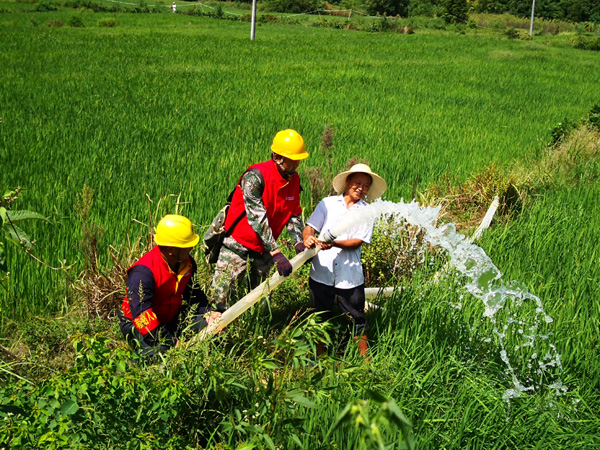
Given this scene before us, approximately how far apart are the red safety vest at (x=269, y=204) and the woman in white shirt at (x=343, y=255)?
0.22 meters

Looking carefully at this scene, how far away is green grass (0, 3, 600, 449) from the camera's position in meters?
2.32

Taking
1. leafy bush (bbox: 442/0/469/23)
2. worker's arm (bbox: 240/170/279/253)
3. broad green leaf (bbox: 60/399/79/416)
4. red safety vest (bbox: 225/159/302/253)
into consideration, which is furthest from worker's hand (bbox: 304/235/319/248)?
leafy bush (bbox: 442/0/469/23)

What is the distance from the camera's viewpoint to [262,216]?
3.24 metres

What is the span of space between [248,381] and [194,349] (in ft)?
0.95

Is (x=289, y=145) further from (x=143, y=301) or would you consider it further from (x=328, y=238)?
(x=143, y=301)

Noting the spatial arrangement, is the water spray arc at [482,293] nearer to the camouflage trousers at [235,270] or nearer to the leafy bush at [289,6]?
the camouflage trousers at [235,270]

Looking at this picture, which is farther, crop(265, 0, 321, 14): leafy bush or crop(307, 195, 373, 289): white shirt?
crop(265, 0, 321, 14): leafy bush

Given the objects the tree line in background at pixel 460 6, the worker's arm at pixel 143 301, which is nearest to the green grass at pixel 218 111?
the worker's arm at pixel 143 301

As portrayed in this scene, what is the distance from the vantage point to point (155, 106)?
9.91m

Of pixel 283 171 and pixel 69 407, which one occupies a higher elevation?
pixel 283 171

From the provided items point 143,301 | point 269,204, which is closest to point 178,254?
point 143,301

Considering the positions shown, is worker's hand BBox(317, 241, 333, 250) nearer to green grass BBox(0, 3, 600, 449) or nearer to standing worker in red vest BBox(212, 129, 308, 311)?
standing worker in red vest BBox(212, 129, 308, 311)

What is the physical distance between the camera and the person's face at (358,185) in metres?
3.23

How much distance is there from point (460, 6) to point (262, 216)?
49270 mm
